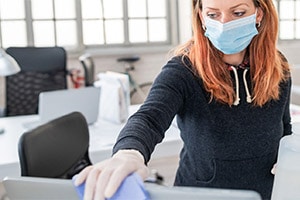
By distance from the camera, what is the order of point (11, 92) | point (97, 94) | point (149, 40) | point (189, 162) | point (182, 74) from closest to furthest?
point (182, 74), point (189, 162), point (97, 94), point (11, 92), point (149, 40)

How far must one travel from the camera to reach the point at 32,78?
3.52m

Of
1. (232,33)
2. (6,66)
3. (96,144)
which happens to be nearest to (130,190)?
(232,33)

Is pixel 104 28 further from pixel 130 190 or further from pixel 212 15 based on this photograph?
pixel 130 190

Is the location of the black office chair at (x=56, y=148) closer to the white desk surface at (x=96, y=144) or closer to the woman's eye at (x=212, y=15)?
the white desk surface at (x=96, y=144)

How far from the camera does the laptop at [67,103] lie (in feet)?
7.15

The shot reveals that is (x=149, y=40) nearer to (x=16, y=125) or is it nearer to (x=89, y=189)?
(x=16, y=125)

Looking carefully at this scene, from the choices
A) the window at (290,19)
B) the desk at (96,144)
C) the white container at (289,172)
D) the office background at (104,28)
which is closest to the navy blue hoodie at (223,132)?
the white container at (289,172)

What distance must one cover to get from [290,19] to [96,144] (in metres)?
4.65

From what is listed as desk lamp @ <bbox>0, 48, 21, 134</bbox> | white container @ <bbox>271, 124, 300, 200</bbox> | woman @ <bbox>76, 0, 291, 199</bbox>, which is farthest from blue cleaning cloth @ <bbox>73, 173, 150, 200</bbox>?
desk lamp @ <bbox>0, 48, 21, 134</bbox>

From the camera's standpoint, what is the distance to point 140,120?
911 mm

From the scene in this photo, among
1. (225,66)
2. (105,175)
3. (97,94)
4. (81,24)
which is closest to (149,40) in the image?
(81,24)

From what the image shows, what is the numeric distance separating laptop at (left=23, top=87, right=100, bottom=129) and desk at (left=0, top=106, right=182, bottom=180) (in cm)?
10

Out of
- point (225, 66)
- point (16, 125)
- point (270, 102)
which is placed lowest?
point (16, 125)

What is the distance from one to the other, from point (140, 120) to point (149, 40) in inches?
181
